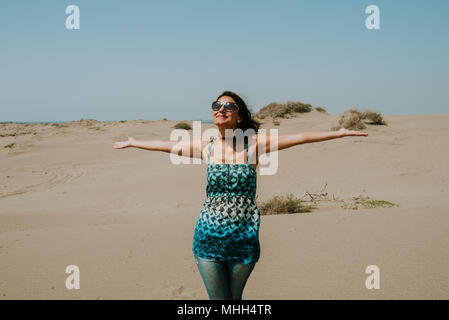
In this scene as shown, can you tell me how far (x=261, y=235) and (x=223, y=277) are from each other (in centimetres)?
340

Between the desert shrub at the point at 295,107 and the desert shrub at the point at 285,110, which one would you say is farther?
the desert shrub at the point at 295,107

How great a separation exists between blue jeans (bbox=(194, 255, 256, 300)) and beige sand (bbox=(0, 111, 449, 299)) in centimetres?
155

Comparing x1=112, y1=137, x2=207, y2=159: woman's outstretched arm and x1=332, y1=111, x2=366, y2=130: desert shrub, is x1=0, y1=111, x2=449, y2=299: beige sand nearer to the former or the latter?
x1=112, y1=137, x2=207, y2=159: woman's outstretched arm

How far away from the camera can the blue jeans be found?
2.43 meters

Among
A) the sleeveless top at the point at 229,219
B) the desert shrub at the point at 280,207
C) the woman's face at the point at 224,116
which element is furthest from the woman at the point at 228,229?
the desert shrub at the point at 280,207

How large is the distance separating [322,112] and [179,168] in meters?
16.8

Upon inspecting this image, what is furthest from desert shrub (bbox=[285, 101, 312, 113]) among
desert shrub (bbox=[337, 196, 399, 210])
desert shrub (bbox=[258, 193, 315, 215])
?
desert shrub (bbox=[258, 193, 315, 215])

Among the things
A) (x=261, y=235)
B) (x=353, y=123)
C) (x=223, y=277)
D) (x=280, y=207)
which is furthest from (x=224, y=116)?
(x=353, y=123)

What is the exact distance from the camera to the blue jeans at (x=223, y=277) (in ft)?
7.97

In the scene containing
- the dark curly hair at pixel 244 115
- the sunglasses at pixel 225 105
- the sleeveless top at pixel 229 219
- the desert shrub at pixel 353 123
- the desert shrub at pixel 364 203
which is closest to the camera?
the sleeveless top at pixel 229 219

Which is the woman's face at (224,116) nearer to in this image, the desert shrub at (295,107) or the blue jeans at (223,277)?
the blue jeans at (223,277)

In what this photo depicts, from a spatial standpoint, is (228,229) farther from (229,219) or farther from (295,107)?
(295,107)

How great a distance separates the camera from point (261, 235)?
577 centimetres

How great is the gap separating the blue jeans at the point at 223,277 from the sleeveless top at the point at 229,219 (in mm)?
45
